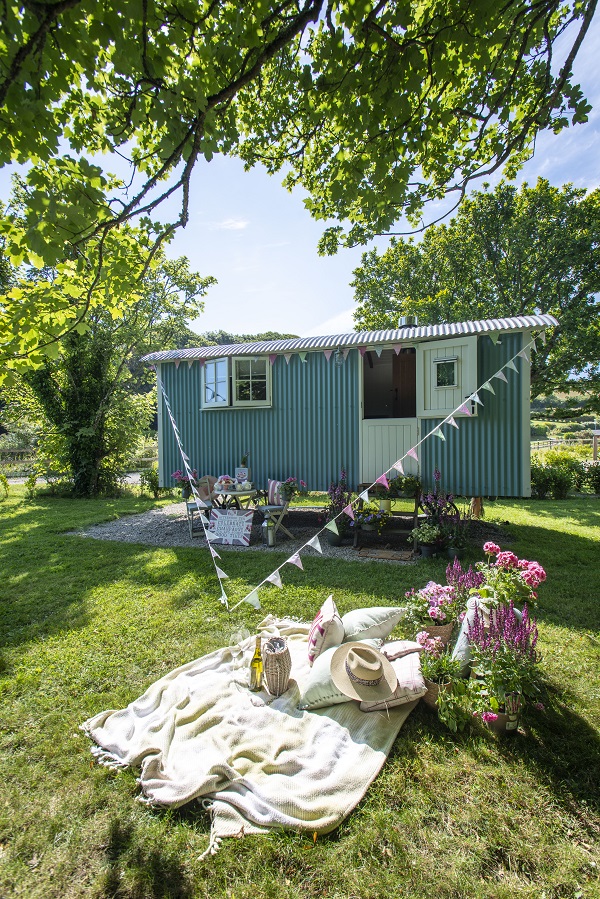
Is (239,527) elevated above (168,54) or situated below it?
below

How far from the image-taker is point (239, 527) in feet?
22.5

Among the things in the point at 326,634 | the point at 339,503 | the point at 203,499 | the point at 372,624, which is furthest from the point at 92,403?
the point at 372,624

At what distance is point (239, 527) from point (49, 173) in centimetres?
528

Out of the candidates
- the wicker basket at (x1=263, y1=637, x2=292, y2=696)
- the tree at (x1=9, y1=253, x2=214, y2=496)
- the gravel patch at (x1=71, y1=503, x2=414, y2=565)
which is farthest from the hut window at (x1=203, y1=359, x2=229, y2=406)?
the wicker basket at (x1=263, y1=637, x2=292, y2=696)

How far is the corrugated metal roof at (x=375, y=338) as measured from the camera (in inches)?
233

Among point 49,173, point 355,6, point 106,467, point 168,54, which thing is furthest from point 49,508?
point 355,6

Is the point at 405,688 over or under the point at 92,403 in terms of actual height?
under

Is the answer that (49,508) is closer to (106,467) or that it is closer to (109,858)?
(106,467)

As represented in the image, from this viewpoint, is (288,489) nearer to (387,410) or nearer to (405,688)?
(387,410)

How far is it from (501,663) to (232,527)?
5032 mm

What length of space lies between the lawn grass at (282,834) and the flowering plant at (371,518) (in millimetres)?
2402

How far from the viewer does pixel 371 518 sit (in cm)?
650

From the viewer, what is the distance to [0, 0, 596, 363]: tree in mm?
1998

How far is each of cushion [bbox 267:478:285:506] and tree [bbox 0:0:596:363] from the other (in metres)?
4.57
